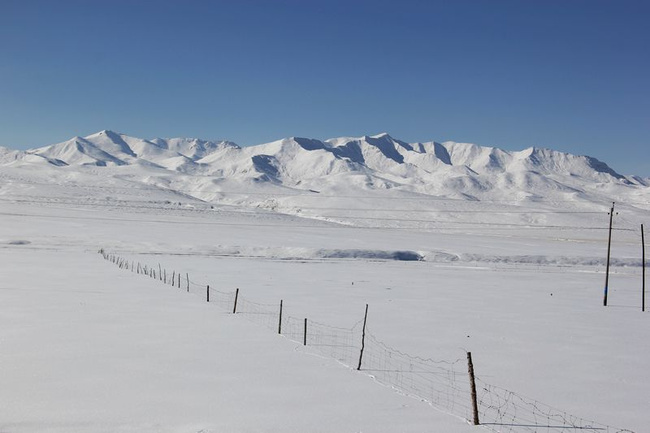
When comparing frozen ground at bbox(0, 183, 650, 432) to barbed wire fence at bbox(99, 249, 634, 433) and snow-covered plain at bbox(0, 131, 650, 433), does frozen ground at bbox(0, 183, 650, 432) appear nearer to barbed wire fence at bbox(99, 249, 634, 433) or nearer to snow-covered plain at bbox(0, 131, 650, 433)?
snow-covered plain at bbox(0, 131, 650, 433)

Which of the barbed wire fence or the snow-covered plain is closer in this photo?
the snow-covered plain

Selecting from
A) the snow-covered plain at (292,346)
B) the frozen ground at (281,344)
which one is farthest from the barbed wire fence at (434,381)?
the frozen ground at (281,344)

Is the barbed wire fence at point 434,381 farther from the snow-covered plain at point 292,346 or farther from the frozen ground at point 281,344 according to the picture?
the frozen ground at point 281,344

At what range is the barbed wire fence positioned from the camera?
13.7 metres

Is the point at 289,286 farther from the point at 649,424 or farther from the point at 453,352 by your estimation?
the point at 649,424

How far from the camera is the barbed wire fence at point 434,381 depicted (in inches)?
541

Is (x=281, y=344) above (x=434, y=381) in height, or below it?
A: above

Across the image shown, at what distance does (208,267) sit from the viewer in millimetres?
56844

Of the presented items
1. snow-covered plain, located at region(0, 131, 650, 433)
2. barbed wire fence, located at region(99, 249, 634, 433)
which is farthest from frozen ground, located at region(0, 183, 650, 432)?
barbed wire fence, located at region(99, 249, 634, 433)

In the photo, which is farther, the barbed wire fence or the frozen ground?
the barbed wire fence

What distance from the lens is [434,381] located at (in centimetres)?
1788

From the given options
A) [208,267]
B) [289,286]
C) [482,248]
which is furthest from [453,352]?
[482,248]

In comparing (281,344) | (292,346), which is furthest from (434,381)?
(281,344)

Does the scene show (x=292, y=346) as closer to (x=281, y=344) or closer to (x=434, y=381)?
(x=281, y=344)
